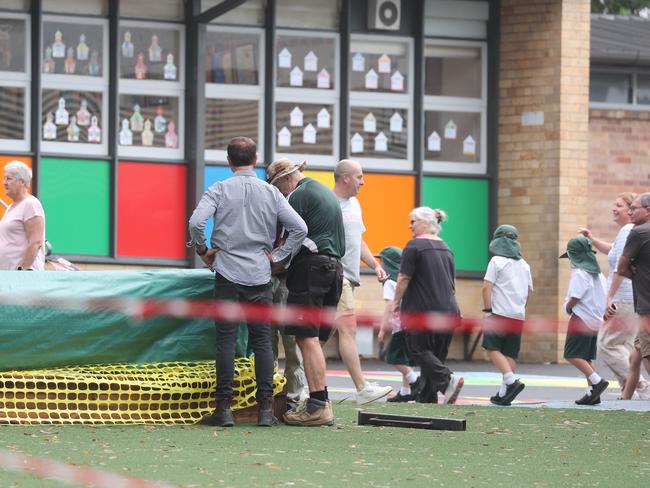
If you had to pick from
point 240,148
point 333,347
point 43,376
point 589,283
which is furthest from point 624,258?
point 333,347

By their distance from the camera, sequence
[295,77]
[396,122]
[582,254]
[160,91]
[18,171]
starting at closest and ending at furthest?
[18,171], [582,254], [160,91], [295,77], [396,122]

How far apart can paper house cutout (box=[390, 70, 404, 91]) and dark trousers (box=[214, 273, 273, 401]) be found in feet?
35.9

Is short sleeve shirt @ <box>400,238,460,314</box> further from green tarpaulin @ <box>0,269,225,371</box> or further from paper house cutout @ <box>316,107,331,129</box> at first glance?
paper house cutout @ <box>316,107,331,129</box>

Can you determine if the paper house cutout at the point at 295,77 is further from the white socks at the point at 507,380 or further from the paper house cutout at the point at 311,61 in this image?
the white socks at the point at 507,380

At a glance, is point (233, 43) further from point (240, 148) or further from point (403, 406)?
point (240, 148)

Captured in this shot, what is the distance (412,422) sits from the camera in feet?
35.3

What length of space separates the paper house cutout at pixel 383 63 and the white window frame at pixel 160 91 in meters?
2.61

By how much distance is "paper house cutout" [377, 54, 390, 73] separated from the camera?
21203mm

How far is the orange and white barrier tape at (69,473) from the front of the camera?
7.54 m

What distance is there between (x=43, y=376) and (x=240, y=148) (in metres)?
1.94

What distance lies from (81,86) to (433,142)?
15.4 feet

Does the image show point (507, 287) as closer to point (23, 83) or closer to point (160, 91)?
point (160, 91)

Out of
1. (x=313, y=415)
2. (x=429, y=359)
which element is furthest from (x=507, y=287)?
(x=313, y=415)

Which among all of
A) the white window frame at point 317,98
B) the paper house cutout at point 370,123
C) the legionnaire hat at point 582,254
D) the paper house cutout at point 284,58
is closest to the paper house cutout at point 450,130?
the paper house cutout at point 370,123
